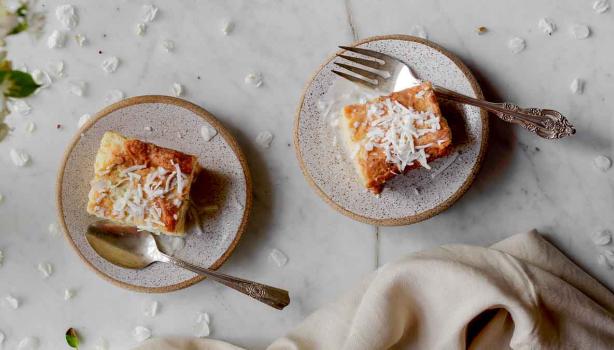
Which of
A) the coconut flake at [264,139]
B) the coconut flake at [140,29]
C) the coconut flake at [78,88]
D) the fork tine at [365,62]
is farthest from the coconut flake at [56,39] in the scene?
the fork tine at [365,62]

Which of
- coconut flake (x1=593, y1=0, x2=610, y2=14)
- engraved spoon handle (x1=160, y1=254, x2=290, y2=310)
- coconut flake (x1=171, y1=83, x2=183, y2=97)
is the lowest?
engraved spoon handle (x1=160, y1=254, x2=290, y2=310)

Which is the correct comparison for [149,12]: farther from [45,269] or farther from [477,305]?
[477,305]

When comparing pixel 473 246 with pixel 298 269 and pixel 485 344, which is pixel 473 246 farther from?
pixel 298 269

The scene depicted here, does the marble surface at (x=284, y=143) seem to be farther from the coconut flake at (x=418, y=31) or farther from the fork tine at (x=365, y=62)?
the fork tine at (x=365, y=62)

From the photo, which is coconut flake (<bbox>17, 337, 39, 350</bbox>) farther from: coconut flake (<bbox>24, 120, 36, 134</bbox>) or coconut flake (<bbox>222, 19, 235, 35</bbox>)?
coconut flake (<bbox>222, 19, 235, 35</bbox>)

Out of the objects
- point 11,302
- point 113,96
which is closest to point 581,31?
point 113,96

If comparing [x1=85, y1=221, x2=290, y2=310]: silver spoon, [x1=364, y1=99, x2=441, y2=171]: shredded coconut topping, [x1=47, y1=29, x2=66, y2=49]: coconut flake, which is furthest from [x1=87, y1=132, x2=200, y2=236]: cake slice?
[x1=364, y1=99, x2=441, y2=171]: shredded coconut topping

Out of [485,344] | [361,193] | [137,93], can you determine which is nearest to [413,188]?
[361,193]
